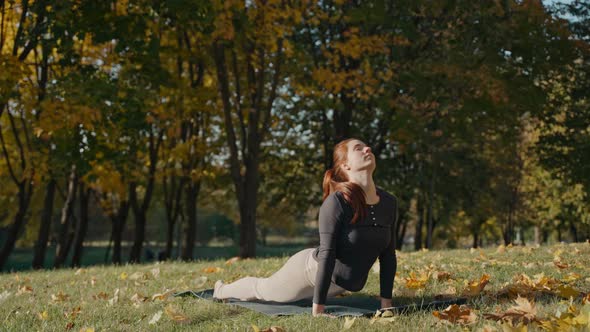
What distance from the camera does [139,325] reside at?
4.72 metres

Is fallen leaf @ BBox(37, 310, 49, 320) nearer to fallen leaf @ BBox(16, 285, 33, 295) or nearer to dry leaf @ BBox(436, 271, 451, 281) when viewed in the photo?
fallen leaf @ BBox(16, 285, 33, 295)

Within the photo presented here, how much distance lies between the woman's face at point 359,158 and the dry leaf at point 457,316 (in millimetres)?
1319

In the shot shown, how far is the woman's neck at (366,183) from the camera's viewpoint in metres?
4.95

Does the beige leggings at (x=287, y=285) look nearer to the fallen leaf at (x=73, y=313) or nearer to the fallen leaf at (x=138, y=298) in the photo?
the fallen leaf at (x=138, y=298)

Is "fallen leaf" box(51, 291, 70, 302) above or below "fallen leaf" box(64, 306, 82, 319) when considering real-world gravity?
below

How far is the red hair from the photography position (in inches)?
191

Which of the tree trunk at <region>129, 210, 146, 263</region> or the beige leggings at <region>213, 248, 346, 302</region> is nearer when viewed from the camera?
the beige leggings at <region>213, 248, 346, 302</region>

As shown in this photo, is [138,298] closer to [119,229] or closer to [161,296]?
[161,296]

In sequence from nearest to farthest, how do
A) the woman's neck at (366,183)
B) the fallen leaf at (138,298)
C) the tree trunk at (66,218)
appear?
1. the woman's neck at (366,183)
2. the fallen leaf at (138,298)
3. the tree trunk at (66,218)

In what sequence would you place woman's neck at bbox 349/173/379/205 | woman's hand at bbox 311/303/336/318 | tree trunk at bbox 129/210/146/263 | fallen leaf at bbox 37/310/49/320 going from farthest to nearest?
1. tree trunk at bbox 129/210/146/263
2. fallen leaf at bbox 37/310/49/320
3. woman's neck at bbox 349/173/379/205
4. woman's hand at bbox 311/303/336/318

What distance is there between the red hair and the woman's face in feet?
0.17

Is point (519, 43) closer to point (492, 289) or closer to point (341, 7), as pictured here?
point (341, 7)

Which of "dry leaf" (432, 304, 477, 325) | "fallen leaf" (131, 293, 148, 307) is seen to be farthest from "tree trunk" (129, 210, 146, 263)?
"dry leaf" (432, 304, 477, 325)

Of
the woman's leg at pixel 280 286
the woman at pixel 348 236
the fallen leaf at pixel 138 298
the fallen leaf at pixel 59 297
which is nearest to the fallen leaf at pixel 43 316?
the fallen leaf at pixel 138 298
